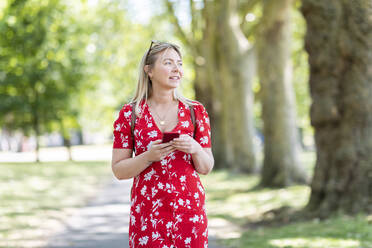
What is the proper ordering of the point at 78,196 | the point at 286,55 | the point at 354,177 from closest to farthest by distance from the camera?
the point at 354,177
the point at 286,55
the point at 78,196

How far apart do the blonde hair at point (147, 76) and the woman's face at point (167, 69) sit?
0.03 m

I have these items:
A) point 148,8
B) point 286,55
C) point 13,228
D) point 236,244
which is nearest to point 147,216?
point 236,244

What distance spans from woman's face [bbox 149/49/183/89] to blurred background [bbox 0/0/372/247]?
14.4ft

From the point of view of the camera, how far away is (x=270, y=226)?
1002 centimetres

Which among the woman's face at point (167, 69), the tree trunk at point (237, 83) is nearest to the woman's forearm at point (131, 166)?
the woman's face at point (167, 69)

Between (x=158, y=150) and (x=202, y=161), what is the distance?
1.12ft

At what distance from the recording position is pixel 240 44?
2027 cm

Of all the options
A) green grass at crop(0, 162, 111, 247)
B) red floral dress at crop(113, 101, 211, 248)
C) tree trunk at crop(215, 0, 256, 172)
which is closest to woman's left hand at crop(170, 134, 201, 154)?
red floral dress at crop(113, 101, 211, 248)

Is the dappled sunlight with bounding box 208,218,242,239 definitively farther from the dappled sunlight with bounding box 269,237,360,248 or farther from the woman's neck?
the woman's neck

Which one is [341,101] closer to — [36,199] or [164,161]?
[164,161]

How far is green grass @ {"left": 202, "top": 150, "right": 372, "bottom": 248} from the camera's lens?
7.32 metres

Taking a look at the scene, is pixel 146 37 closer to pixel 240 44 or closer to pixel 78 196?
pixel 240 44

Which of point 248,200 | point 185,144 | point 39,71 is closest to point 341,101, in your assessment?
point 248,200

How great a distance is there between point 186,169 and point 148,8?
86.3 ft
